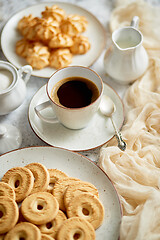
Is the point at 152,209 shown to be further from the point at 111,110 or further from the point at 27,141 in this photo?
the point at 27,141

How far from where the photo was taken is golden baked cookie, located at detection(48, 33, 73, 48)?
135 centimetres

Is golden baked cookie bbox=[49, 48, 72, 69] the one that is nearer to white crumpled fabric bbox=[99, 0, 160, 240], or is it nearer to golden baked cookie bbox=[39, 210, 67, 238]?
white crumpled fabric bbox=[99, 0, 160, 240]

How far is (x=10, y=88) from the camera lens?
1.16 meters

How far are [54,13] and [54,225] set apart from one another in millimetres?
1010

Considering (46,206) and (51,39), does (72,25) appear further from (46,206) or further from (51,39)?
(46,206)

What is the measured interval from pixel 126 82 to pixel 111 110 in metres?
0.20

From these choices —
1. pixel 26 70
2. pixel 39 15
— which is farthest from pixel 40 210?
pixel 39 15

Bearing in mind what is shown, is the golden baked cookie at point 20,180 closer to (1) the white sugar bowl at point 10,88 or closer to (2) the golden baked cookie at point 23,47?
(1) the white sugar bowl at point 10,88

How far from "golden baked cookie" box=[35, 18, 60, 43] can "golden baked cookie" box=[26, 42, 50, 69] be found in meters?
0.05

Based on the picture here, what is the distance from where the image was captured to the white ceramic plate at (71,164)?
3.24 feet

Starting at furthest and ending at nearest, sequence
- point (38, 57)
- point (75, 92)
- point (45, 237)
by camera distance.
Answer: point (38, 57), point (75, 92), point (45, 237)

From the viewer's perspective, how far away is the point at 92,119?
3.98 feet

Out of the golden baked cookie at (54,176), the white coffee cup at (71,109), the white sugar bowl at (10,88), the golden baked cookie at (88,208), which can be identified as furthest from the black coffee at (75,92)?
the golden baked cookie at (88,208)

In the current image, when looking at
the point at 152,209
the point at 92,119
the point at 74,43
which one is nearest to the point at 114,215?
the point at 152,209
